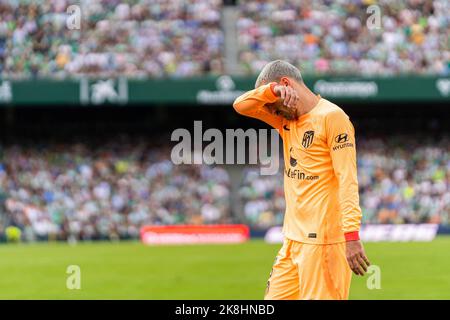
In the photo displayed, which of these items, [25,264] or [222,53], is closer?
[25,264]

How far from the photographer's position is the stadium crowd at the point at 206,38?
3059cm

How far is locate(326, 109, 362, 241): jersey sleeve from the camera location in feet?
19.5

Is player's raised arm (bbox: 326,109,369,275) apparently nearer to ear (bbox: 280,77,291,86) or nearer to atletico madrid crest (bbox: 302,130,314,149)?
atletico madrid crest (bbox: 302,130,314,149)

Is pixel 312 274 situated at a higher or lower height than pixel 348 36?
lower

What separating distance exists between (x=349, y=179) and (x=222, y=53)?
26.1 m

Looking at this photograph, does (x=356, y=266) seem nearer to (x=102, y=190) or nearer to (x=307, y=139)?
(x=307, y=139)

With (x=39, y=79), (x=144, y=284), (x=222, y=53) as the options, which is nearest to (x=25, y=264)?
(x=144, y=284)

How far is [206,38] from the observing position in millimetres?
31719

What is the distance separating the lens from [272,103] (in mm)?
6465

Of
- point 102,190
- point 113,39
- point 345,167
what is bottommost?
point 102,190

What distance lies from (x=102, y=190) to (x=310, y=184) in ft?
80.3

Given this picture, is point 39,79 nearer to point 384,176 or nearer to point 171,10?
point 171,10

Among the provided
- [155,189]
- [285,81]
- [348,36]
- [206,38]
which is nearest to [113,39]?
[206,38]

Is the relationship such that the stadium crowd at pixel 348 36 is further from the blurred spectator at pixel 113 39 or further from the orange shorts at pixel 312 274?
the orange shorts at pixel 312 274
